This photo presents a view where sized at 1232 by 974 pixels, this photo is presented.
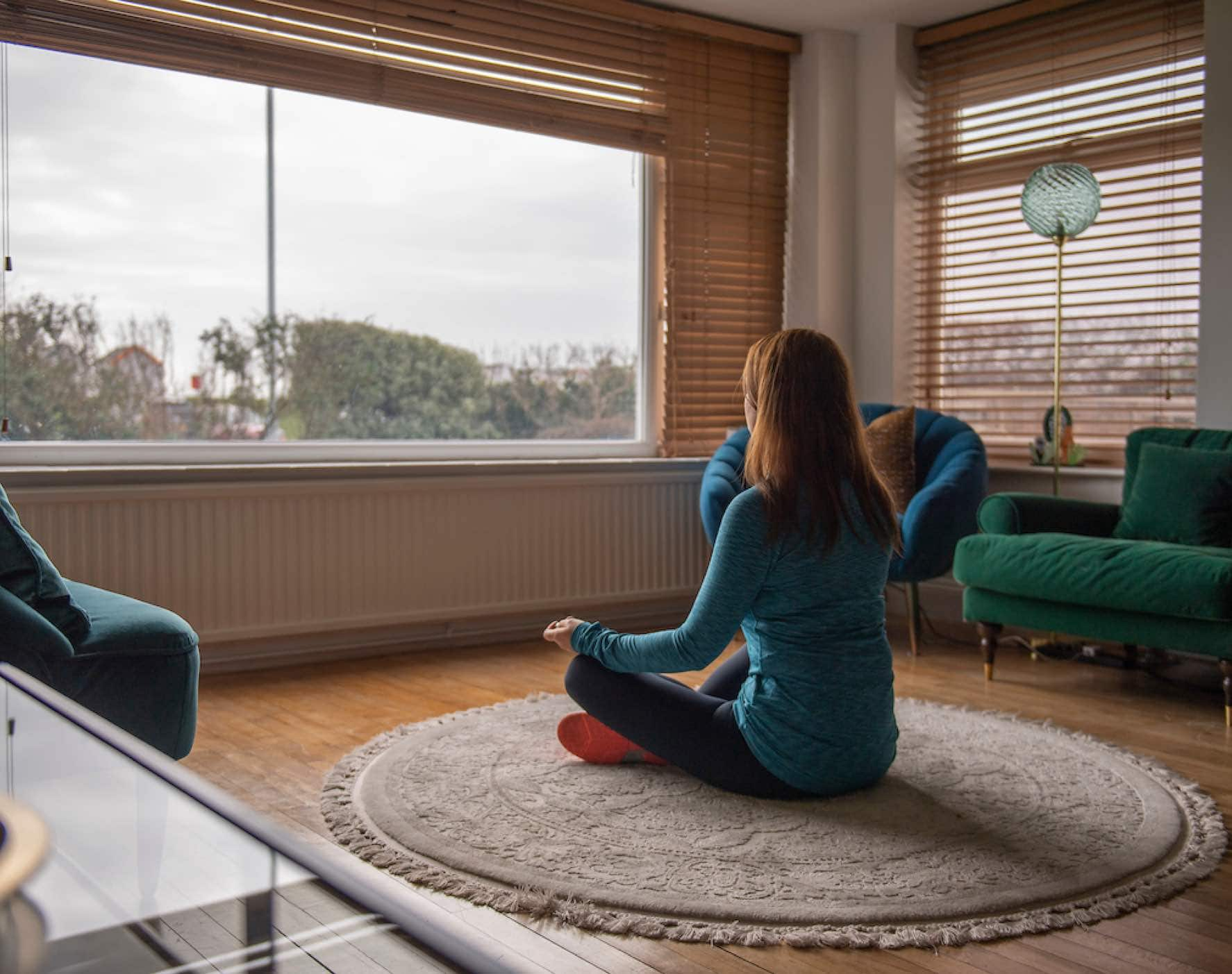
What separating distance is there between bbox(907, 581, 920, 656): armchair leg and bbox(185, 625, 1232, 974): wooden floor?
0.16ft

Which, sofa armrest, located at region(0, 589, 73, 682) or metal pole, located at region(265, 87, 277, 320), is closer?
sofa armrest, located at region(0, 589, 73, 682)

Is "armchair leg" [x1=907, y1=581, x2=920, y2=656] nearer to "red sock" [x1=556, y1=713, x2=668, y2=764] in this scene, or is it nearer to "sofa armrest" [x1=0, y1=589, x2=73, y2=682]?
"red sock" [x1=556, y1=713, x2=668, y2=764]

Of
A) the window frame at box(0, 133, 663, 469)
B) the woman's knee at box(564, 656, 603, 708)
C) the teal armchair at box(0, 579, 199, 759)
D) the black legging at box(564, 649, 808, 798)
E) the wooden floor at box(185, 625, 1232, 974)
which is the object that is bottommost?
the wooden floor at box(185, 625, 1232, 974)

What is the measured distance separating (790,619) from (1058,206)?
2.74m

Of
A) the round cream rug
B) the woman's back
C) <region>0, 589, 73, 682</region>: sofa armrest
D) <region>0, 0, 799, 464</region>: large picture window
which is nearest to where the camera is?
the round cream rug

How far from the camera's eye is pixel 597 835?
238cm

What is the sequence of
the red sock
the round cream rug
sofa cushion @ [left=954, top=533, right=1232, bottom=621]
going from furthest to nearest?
1. sofa cushion @ [left=954, top=533, right=1232, bottom=621]
2. the red sock
3. the round cream rug

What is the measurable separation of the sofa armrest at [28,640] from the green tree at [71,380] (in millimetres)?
1826

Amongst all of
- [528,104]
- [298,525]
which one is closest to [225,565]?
[298,525]

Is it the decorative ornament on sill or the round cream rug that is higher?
the decorative ornament on sill

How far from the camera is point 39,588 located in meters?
2.29

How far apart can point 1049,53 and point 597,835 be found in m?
3.85

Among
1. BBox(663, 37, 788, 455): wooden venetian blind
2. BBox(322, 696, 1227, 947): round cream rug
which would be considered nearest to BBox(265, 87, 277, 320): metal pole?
BBox(663, 37, 788, 455): wooden venetian blind

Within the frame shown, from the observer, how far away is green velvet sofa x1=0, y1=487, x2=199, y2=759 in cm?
224
